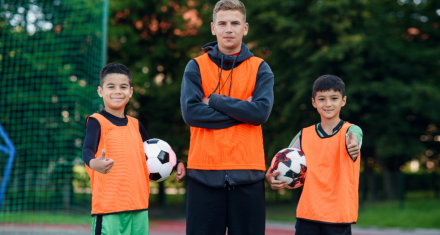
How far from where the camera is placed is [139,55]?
17.0 m

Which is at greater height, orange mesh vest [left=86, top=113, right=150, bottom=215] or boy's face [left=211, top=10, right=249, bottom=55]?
boy's face [left=211, top=10, right=249, bottom=55]

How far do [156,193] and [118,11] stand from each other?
6.67m

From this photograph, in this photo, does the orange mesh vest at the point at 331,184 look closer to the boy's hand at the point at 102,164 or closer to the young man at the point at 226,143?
the young man at the point at 226,143

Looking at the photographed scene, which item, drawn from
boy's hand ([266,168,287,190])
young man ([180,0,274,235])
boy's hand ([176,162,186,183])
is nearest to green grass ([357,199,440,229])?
boy's hand ([266,168,287,190])

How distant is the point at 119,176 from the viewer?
3203 millimetres

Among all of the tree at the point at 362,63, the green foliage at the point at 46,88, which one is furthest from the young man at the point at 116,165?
the tree at the point at 362,63

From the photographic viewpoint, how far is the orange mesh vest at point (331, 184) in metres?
3.33

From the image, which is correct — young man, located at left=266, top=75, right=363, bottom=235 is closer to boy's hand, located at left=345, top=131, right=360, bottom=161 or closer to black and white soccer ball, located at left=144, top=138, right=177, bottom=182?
boy's hand, located at left=345, top=131, right=360, bottom=161

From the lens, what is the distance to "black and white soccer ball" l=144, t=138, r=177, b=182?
3389 mm

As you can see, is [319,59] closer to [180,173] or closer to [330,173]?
[330,173]

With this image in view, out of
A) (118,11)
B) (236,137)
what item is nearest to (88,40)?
(118,11)

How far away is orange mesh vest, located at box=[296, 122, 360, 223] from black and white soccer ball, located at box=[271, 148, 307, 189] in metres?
0.07

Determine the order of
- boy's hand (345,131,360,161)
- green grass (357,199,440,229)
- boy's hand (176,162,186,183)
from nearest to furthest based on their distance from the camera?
boy's hand (345,131,360,161) → boy's hand (176,162,186,183) → green grass (357,199,440,229)

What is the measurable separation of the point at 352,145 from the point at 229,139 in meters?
0.84
